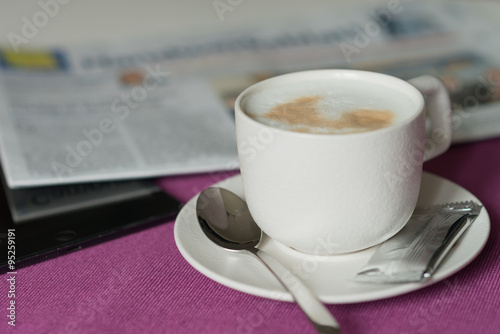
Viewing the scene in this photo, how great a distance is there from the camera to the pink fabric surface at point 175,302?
443 millimetres

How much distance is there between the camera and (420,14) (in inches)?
42.6

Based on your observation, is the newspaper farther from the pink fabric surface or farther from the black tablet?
the pink fabric surface

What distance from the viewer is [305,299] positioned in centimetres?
41

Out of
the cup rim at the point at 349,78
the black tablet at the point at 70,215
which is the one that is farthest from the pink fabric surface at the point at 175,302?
the cup rim at the point at 349,78

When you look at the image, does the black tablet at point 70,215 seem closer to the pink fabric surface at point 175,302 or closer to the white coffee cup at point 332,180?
the pink fabric surface at point 175,302

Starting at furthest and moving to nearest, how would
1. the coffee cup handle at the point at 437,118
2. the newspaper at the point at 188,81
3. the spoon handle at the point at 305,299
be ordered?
the newspaper at the point at 188,81 < the coffee cup handle at the point at 437,118 < the spoon handle at the point at 305,299

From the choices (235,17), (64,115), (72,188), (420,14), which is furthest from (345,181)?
(235,17)

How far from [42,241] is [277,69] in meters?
0.52

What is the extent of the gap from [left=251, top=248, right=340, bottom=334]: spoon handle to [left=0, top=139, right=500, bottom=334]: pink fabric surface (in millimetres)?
34

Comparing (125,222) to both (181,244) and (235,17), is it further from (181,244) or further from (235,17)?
(235,17)

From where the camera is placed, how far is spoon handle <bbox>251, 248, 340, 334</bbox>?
0.39 metres

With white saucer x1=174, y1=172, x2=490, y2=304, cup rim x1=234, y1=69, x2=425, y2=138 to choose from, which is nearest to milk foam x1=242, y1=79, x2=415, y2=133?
cup rim x1=234, y1=69, x2=425, y2=138

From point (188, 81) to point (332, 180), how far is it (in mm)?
547

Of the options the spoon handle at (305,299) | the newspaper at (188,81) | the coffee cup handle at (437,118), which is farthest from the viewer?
the newspaper at (188,81)
